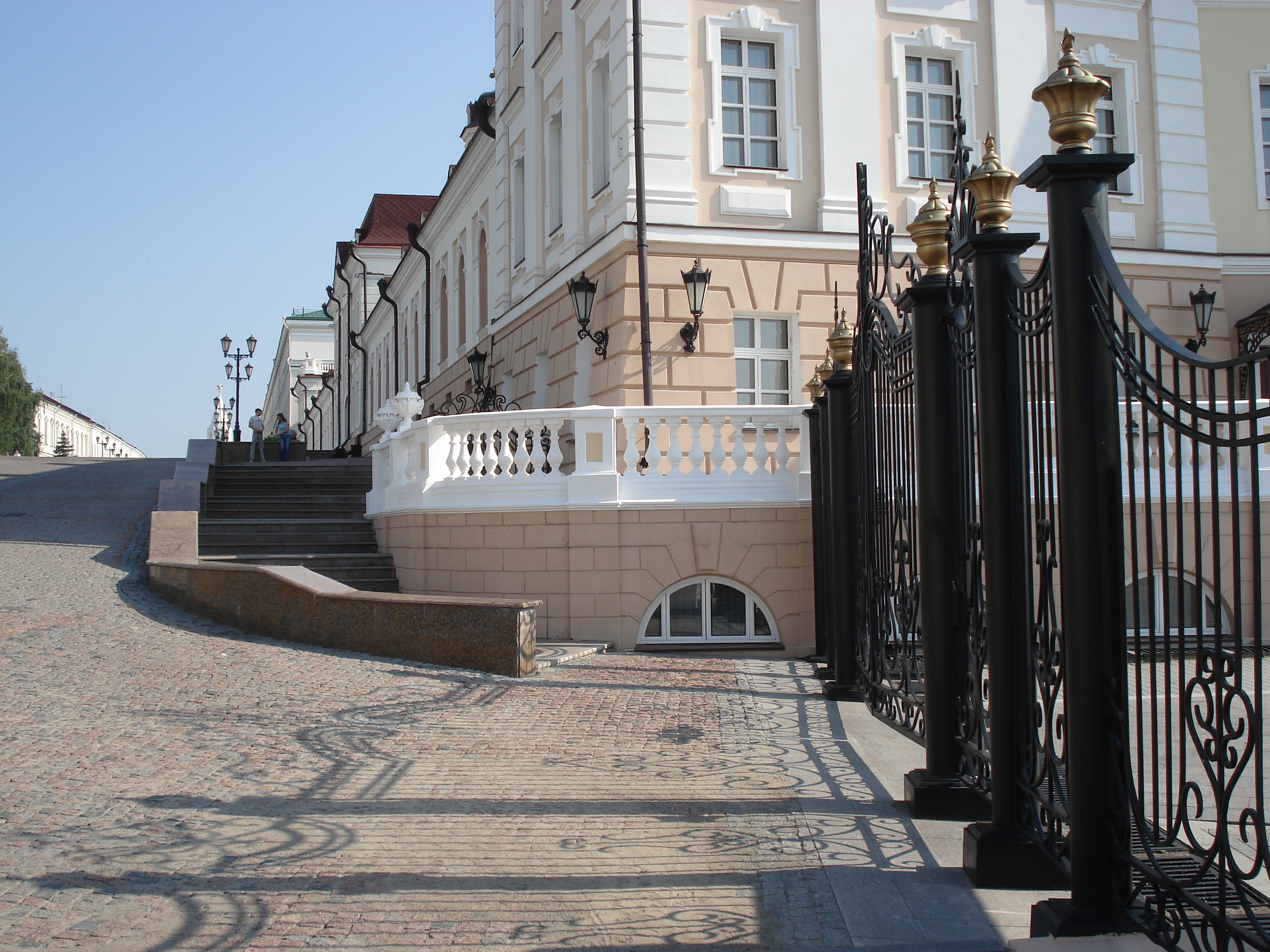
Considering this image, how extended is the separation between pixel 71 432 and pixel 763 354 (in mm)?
112846

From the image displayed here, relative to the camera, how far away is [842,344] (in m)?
7.96

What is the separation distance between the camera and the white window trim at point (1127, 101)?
1644 centimetres

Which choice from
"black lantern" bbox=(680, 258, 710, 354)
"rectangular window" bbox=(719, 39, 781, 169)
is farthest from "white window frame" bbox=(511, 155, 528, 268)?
"black lantern" bbox=(680, 258, 710, 354)

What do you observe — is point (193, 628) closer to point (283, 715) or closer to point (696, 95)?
point (283, 715)

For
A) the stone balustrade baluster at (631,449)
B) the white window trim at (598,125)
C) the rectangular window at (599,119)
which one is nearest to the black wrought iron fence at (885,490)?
the stone balustrade baluster at (631,449)

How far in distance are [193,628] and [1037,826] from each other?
339 inches

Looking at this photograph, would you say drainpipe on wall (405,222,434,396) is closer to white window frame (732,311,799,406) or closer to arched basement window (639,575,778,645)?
white window frame (732,311,799,406)

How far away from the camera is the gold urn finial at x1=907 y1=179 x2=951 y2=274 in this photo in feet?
16.1

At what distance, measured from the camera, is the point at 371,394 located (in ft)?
155

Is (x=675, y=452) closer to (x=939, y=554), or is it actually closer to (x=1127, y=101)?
(x=939, y=554)

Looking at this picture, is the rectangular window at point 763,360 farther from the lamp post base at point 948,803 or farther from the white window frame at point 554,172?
the lamp post base at point 948,803

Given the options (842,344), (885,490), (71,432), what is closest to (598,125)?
(842,344)

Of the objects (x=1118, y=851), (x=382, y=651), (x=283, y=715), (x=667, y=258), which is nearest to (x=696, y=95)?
(x=667, y=258)

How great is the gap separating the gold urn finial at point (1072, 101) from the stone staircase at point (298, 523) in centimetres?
1070
